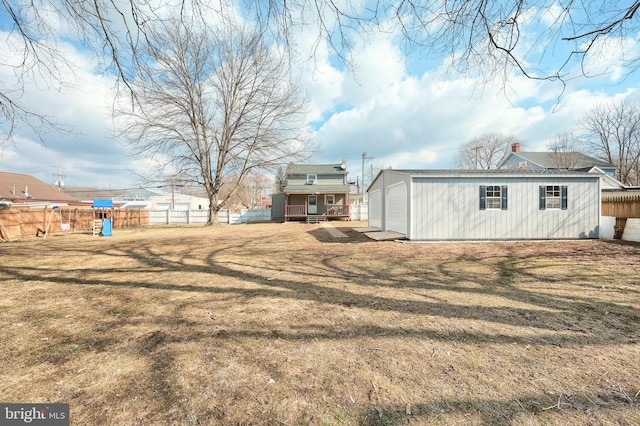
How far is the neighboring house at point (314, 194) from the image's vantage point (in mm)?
26047

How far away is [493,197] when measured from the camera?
1074 centimetres

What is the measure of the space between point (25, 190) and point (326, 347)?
152ft

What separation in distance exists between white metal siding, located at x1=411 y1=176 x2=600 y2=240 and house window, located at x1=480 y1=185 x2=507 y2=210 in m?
0.16

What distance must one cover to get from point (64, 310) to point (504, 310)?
19.4ft

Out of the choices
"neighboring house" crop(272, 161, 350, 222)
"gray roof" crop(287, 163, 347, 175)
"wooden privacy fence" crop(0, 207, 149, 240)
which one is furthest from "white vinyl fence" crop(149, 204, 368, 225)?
"wooden privacy fence" crop(0, 207, 149, 240)

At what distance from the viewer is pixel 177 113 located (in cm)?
2095

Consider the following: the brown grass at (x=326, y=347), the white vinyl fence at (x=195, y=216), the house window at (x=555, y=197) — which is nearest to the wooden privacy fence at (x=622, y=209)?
the house window at (x=555, y=197)

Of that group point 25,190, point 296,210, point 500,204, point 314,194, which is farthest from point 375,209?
point 25,190

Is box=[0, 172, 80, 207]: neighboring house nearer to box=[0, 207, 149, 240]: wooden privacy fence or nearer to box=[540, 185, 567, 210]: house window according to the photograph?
box=[0, 207, 149, 240]: wooden privacy fence

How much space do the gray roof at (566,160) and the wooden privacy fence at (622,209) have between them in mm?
19582

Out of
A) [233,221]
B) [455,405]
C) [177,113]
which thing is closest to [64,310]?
[455,405]

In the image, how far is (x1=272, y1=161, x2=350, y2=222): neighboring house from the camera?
26047 mm

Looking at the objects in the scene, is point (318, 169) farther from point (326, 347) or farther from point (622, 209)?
point (326, 347)

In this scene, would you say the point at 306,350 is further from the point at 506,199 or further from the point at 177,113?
the point at 177,113
